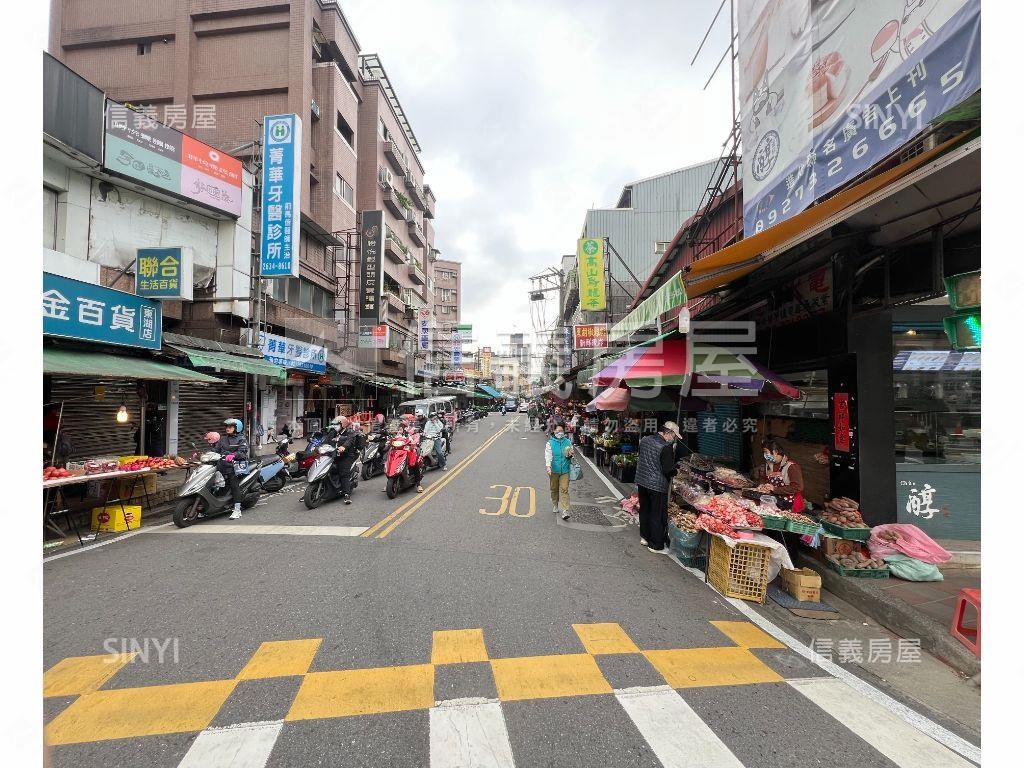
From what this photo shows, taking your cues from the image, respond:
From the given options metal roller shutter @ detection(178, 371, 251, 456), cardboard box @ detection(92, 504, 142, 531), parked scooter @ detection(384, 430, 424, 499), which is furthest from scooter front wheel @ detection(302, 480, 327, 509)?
metal roller shutter @ detection(178, 371, 251, 456)

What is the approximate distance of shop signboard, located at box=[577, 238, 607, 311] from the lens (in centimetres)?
2022

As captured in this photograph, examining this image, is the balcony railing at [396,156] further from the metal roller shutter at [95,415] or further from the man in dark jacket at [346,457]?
the man in dark jacket at [346,457]

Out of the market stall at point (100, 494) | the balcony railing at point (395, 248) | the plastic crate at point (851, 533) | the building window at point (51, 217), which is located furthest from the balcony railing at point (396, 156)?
Answer: the plastic crate at point (851, 533)

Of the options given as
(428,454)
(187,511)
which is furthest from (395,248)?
(187,511)

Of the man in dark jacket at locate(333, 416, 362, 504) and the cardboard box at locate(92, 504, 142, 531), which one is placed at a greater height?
the man in dark jacket at locate(333, 416, 362, 504)

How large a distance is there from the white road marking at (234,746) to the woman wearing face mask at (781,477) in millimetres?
6475

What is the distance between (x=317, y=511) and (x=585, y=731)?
7.02 meters

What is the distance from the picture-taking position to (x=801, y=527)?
16.5ft

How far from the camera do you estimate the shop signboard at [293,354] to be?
49.9ft

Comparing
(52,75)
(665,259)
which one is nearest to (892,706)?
(665,259)

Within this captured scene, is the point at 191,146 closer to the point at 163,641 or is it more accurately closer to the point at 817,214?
the point at 163,641

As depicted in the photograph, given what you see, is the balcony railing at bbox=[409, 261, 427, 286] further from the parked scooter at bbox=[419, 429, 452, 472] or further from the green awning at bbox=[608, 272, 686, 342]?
the green awning at bbox=[608, 272, 686, 342]

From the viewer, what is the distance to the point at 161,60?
2189cm

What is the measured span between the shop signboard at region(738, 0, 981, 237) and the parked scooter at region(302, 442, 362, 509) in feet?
31.2
